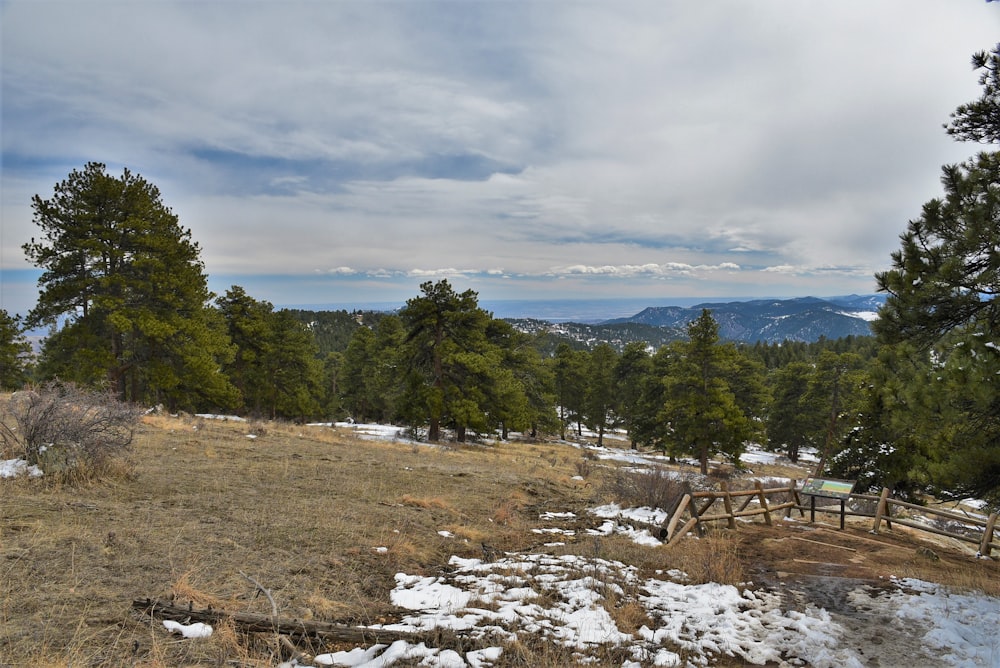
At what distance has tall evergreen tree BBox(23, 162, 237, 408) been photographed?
17.8 metres

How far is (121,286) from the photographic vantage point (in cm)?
1873

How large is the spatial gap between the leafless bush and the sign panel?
14.2 metres

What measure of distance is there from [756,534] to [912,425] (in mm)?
4155

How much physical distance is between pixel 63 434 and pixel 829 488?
15324 mm

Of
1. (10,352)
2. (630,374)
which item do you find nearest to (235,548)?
(10,352)

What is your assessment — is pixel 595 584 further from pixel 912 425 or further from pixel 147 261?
pixel 147 261

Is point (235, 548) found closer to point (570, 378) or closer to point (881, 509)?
point (881, 509)

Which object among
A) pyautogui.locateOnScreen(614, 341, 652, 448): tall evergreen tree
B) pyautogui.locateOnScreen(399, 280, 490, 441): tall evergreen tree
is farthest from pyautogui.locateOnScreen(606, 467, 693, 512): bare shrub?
pyautogui.locateOnScreen(614, 341, 652, 448): tall evergreen tree

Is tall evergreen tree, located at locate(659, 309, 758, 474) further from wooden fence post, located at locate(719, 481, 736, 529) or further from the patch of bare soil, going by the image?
wooden fence post, located at locate(719, 481, 736, 529)

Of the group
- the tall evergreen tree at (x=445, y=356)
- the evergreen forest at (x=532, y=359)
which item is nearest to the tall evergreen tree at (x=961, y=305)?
the evergreen forest at (x=532, y=359)

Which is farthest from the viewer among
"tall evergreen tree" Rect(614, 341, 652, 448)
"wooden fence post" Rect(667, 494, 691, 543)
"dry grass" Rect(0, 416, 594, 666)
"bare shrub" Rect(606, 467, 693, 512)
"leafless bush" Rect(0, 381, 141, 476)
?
"tall evergreen tree" Rect(614, 341, 652, 448)

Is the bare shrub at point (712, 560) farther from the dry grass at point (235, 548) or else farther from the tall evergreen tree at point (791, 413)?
the tall evergreen tree at point (791, 413)

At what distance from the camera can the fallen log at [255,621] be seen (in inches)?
173

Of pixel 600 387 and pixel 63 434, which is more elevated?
pixel 63 434
